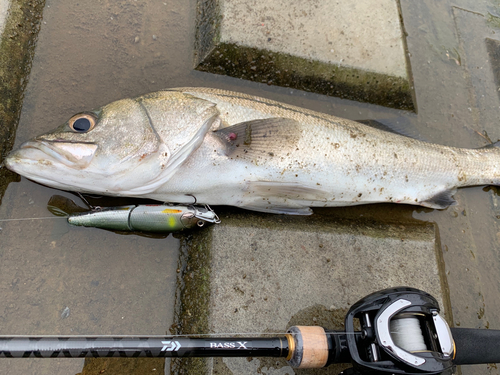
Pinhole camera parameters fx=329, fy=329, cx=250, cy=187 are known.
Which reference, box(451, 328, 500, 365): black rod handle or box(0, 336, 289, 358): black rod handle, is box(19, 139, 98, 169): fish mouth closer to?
box(0, 336, 289, 358): black rod handle

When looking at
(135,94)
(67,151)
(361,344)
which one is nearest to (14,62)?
(135,94)

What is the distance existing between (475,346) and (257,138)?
1.78 meters

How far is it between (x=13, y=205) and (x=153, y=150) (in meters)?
1.17

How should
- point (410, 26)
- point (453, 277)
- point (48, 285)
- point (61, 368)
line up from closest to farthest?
point (61, 368) < point (48, 285) < point (453, 277) < point (410, 26)

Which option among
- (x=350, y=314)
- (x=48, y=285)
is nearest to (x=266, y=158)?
(x=350, y=314)

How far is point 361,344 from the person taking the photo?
171 centimetres

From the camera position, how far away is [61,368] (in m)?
2.18

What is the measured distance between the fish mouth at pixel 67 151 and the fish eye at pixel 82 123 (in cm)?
13

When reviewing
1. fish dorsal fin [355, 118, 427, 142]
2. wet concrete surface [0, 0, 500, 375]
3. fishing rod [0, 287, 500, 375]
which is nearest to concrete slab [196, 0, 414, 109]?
wet concrete surface [0, 0, 500, 375]

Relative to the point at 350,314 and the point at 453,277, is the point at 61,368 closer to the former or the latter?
the point at 350,314

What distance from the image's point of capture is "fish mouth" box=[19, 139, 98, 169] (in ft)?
6.84

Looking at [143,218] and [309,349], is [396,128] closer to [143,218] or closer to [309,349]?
[309,349]

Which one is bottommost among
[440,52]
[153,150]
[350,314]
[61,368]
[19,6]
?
[61,368]

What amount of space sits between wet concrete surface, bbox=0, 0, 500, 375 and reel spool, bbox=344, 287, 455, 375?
1.03 m
